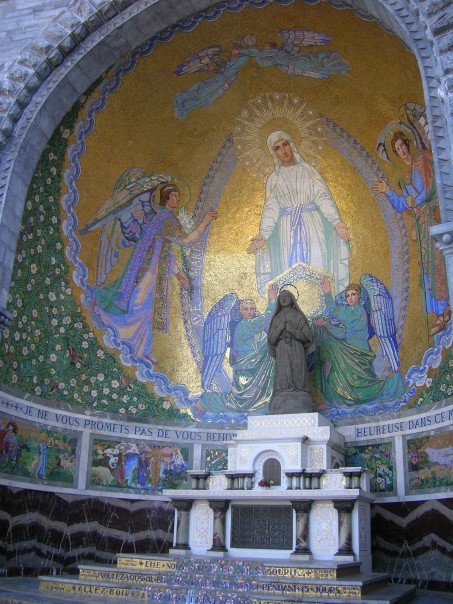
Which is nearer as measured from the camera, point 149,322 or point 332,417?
point 332,417

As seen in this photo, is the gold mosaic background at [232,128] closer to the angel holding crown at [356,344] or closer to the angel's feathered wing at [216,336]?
the angel's feathered wing at [216,336]

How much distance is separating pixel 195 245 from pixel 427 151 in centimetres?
415

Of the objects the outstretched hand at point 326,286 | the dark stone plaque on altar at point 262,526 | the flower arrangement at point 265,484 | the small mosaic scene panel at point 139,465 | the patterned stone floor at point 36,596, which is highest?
the outstretched hand at point 326,286

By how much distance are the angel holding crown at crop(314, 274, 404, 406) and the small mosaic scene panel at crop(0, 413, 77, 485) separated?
4.04 meters

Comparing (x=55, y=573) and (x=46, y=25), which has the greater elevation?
(x=46, y=25)

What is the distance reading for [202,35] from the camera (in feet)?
33.9

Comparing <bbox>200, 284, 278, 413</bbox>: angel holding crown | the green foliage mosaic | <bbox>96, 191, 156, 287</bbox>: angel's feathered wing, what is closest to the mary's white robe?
<bbox>200, 284, 278, 413</bbox>: angel holding crown

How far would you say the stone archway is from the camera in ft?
28.8

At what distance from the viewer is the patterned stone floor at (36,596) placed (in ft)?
21.7

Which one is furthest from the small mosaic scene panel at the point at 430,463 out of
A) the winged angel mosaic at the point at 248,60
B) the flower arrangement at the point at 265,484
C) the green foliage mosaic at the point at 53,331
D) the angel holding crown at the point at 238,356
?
the winged angel mosaic at the point at 248,60

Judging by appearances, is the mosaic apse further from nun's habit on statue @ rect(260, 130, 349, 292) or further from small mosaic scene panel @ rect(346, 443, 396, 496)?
small mosaic scene panel @ rect(346, 443, 396, 496)

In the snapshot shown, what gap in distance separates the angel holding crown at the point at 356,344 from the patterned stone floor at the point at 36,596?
3035mm

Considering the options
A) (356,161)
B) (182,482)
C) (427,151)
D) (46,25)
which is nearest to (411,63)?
(427,151)

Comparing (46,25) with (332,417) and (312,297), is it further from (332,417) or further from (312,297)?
(332,417)
